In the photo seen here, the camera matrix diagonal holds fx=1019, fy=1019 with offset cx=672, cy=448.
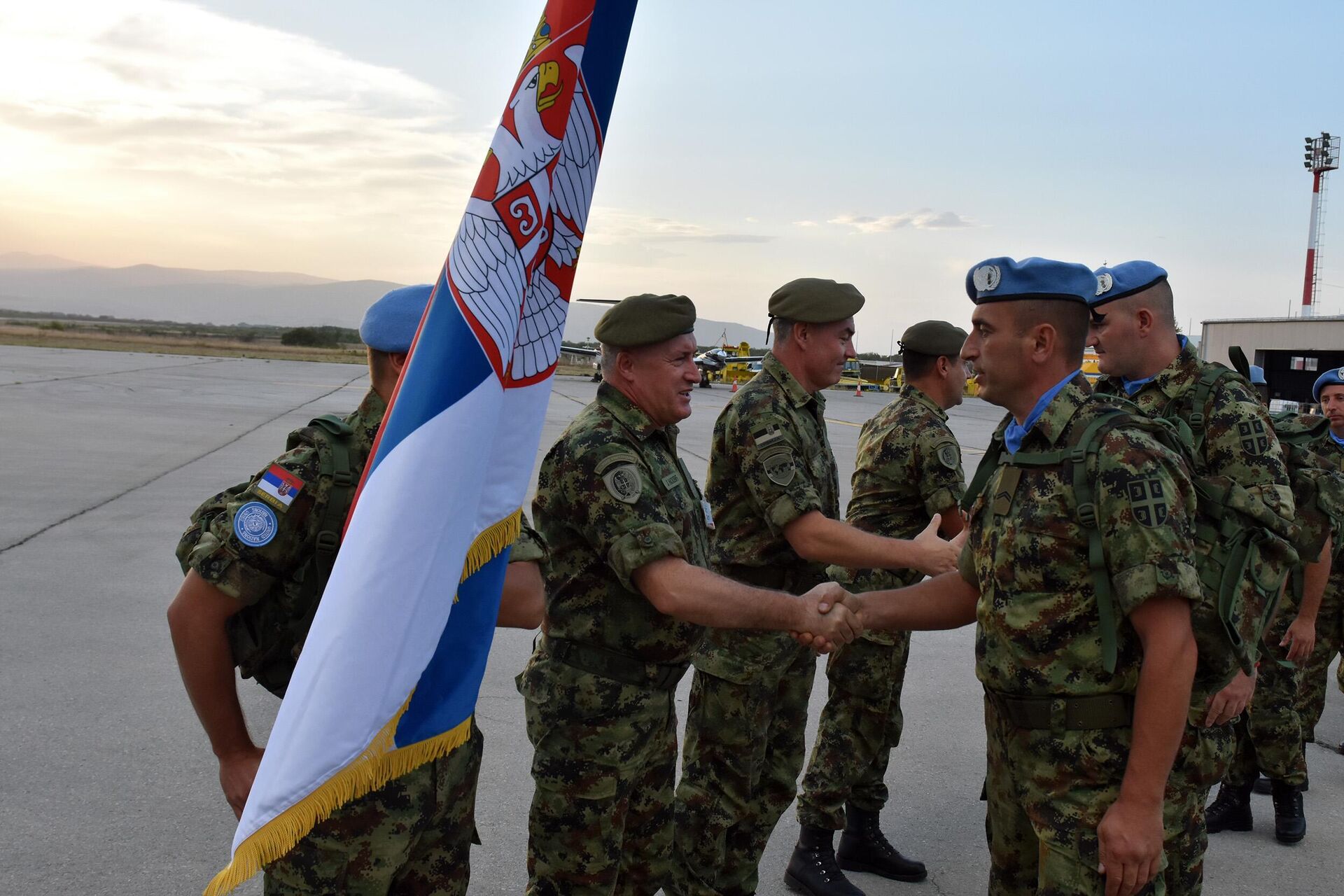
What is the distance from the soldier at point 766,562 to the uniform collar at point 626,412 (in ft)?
2.11

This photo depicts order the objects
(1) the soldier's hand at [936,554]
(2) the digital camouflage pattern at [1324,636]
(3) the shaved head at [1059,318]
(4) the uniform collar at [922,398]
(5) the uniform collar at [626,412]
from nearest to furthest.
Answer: (3) the shaved head at [1059,318], (5) the uniform collar at [626,412], (1) the soldier's hand at [936,554], (4) the uniform collar at [922,398], (2) the digital camouflage pattern at [1324,636]

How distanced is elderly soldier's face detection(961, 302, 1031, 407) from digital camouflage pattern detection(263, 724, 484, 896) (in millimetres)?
1641

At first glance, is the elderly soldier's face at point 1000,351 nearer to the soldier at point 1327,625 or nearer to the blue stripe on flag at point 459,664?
the blue stripe on flag at point 459,664

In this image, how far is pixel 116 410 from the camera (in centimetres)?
2077

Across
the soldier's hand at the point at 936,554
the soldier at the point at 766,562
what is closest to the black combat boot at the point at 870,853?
the soldier at the point at 766,562

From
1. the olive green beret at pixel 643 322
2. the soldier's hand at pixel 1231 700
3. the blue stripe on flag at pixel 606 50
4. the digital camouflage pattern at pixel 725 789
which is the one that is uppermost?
the blue stripe on flag at pixel 606 50

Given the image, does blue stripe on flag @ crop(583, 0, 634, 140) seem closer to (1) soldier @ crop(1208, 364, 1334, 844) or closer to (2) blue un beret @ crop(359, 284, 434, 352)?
(2) blue un beret @ crop(359, 284, 434, 352)

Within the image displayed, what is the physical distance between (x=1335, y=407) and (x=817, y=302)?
3715 mm

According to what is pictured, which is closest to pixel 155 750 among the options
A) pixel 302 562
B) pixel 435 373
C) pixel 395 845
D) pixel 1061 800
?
pixel 302 562

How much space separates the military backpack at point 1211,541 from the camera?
239 centimetres

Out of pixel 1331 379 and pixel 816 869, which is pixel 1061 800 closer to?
pixel 816 869

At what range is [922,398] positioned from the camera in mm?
4586

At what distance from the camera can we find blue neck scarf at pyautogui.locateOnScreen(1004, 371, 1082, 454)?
2.60 metres

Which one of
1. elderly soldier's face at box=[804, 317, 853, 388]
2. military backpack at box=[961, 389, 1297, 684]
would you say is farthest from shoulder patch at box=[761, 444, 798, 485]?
military backpack at box=[961, 389, 1297, 684]
